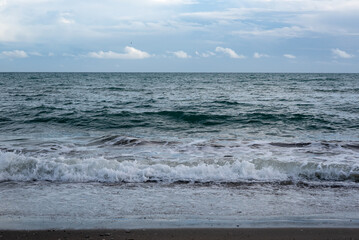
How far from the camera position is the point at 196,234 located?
4.74 m

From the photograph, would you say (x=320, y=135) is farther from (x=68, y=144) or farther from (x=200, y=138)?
(x=68, y=144)

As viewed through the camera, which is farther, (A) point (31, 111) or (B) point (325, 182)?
(A) point (31, 111)

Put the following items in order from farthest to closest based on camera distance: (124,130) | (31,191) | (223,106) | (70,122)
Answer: (223,106)
(70,122)
(124,130)
(31,191)

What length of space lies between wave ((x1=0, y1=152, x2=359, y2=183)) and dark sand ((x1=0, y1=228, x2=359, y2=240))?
2.85 metres

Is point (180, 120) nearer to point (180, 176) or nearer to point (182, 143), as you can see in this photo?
point (182, 143)

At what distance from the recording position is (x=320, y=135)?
45.5 ft

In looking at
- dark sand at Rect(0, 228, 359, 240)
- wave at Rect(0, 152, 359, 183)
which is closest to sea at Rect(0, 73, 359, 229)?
wave at Rect(0, 152, 359, 183)

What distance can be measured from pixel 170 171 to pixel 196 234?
11.5 feet

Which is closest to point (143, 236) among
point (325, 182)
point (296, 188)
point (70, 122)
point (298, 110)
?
point (296, 188)

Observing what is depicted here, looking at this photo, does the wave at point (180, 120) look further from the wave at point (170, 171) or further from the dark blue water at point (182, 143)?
the wave at point (170, 171)

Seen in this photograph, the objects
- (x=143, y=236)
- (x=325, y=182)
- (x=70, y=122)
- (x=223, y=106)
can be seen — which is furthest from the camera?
(x=223, y=106)

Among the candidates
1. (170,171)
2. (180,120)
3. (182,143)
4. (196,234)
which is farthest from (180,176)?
(180,120)

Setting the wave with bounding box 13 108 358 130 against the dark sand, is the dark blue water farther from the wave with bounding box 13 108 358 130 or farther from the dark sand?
the dark sand

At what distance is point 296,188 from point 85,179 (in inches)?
182
